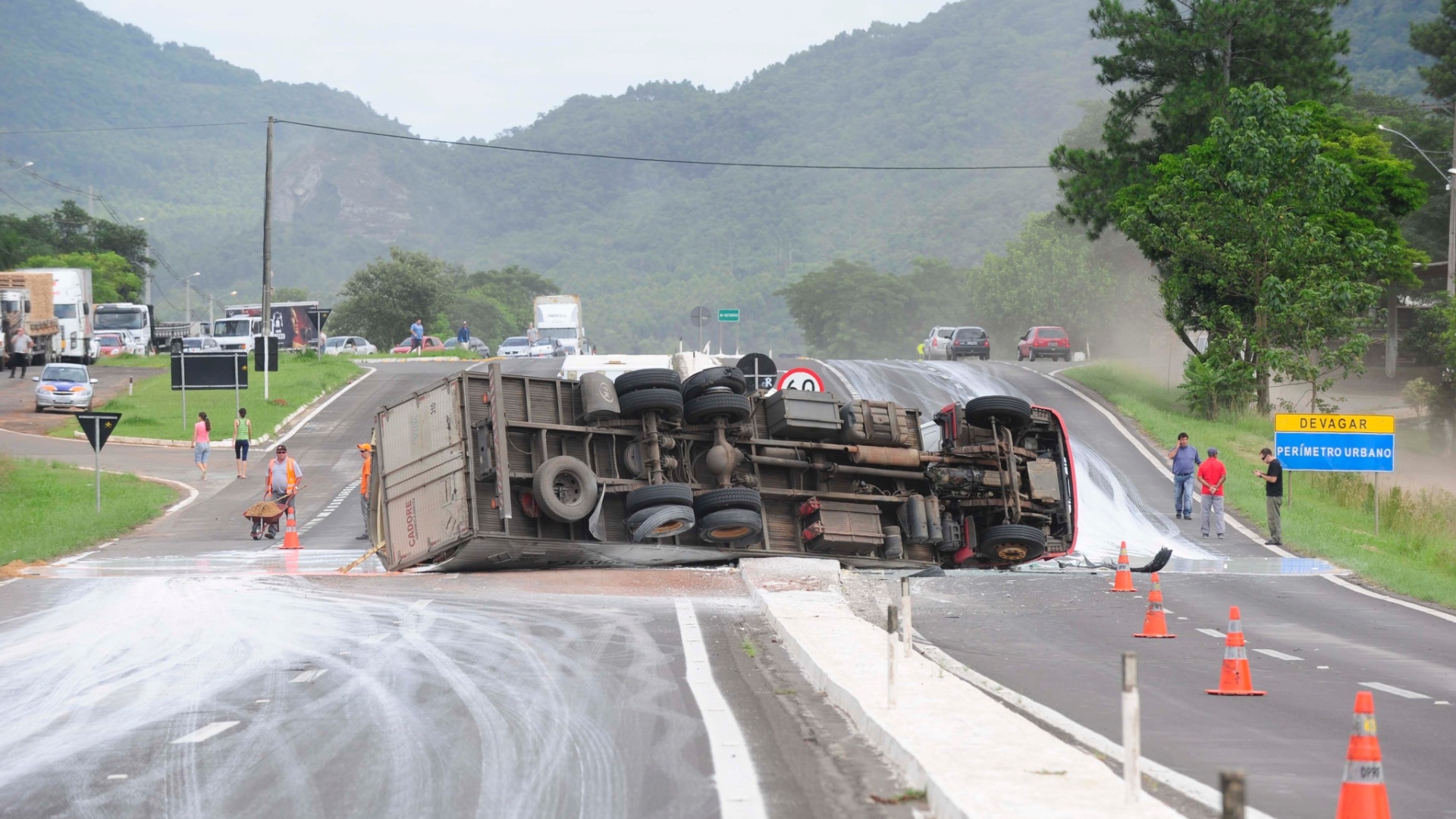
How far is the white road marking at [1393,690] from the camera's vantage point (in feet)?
38.5

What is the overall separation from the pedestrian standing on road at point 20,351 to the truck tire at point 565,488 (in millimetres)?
46366

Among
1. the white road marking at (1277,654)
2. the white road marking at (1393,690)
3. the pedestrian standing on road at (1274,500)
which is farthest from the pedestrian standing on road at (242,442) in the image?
the white road marking at (1393,690)

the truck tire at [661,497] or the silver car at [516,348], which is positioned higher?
the silver car at [516,348]

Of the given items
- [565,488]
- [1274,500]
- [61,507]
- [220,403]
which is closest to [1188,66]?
[1274,500]

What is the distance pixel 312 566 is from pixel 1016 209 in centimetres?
17451

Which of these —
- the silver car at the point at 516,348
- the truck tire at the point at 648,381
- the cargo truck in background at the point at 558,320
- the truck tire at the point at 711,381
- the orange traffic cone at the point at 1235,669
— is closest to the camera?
the orange traffic cone at the point at 1235,669

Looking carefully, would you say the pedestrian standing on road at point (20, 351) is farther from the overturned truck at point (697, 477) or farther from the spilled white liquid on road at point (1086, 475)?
the overturned truck at point (697, 477)

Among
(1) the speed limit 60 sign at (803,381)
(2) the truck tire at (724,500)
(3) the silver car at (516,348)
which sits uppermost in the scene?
(3) the silver car at (516,348)

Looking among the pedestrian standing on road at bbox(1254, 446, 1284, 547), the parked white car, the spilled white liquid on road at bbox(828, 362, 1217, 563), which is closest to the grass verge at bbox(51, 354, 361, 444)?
the spilled white liquid on road at bbox(828, 362, 1217, 563)

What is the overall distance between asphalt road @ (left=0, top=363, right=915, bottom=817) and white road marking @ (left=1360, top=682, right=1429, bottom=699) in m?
4.84

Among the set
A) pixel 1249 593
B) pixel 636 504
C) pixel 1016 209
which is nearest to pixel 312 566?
pixel 636 504

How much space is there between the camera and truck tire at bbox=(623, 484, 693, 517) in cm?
1991

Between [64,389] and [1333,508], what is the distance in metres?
38.5

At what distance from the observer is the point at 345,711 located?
995 cm
